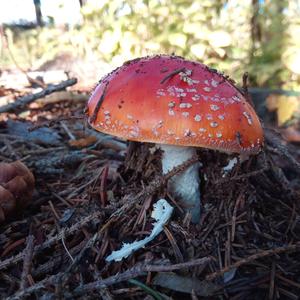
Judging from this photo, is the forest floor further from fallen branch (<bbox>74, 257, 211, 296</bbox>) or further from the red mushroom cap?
the red mushroom cap

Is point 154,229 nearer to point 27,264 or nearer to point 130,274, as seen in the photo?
point 130,274

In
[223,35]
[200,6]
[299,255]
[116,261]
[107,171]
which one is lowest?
[299,255]

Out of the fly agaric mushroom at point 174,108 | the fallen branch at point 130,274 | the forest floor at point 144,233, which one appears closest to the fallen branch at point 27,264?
the forest floor at point 144,233

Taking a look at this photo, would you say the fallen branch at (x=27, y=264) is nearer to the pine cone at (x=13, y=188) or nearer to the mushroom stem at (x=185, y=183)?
the pine cone at (x=13, y=188)

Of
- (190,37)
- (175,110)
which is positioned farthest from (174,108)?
(190,37)

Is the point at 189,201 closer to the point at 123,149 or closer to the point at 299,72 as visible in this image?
the point at 123,149

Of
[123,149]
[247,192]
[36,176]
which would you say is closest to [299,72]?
[123,149]
